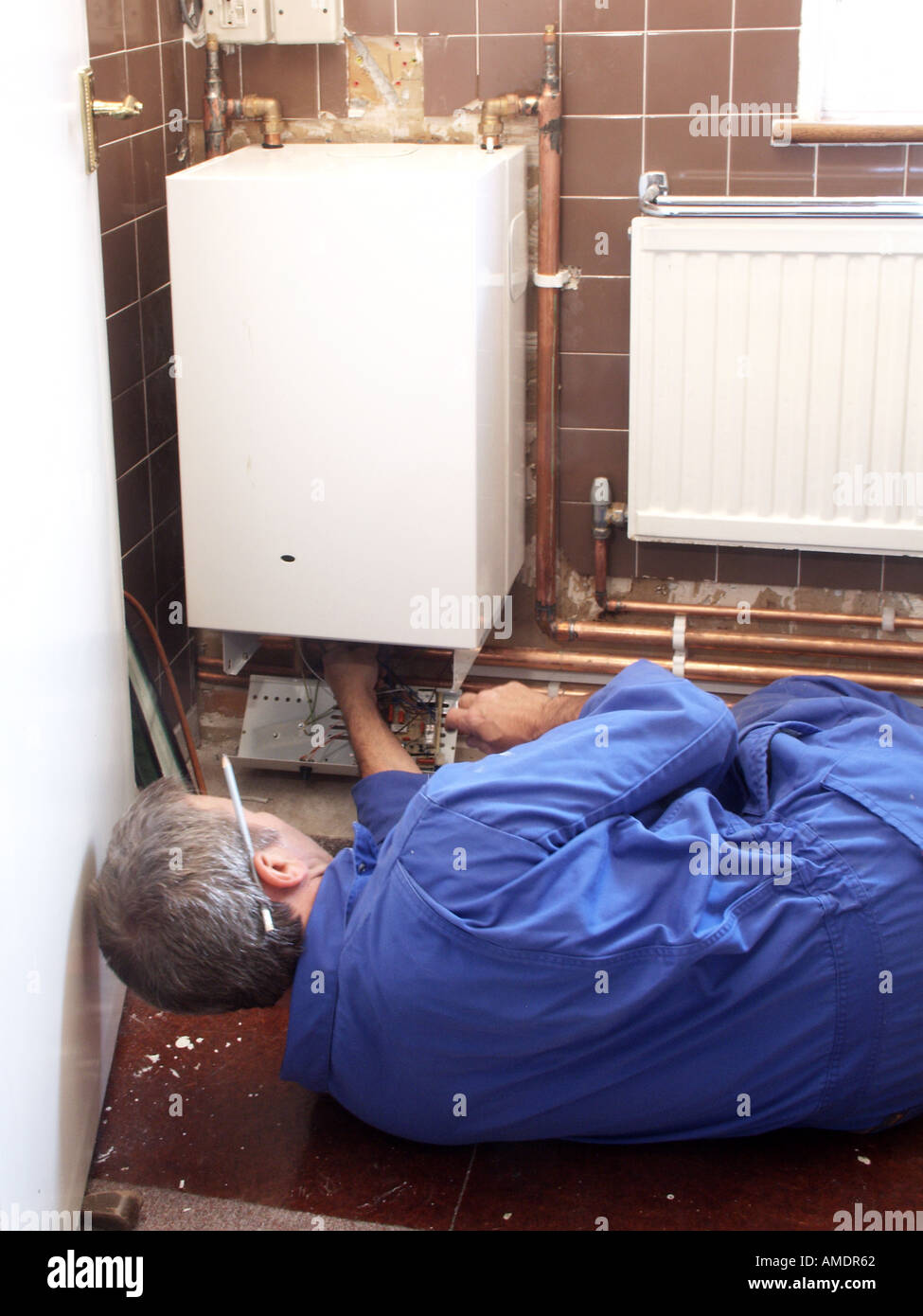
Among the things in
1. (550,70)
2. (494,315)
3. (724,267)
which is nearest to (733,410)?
(724,267)

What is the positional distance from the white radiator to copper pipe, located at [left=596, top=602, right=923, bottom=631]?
0.58 ft

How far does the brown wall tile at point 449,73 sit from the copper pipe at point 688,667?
97 centimetres

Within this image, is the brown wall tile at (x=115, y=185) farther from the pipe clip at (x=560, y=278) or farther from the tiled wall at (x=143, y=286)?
the pipe clip at (x=560, y=278)

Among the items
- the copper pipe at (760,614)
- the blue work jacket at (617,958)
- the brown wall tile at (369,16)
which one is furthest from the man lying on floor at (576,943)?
the brown wall tile at (369,16)

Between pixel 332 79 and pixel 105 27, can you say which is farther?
pixel 332 79

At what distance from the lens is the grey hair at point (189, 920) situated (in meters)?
1.41

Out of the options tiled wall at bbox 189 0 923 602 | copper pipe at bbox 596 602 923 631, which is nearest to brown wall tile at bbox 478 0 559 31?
tiled wall at bbox 189 0 923 602

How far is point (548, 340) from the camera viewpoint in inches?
95.4

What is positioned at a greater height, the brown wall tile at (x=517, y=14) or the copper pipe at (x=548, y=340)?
the brown wall tile at (x=517, y=14)

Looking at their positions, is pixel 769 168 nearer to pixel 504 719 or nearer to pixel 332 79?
pixel 332 79

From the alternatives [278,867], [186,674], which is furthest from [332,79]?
[278,867]

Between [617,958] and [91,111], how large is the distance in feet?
3.61

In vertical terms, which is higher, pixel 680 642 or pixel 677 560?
pixel 677 560

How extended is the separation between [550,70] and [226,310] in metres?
0.68
